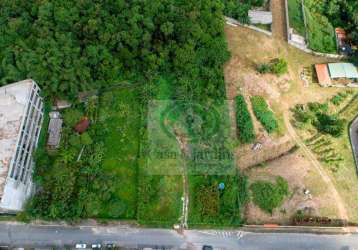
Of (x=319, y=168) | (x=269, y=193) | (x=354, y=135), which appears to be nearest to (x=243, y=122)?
(x=269, y=193)

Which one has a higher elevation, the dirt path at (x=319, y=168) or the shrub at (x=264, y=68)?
the shrub at (x=264, y=68)

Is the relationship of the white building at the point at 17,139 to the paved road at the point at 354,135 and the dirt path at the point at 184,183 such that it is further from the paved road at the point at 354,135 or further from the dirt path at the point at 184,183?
the paved road at the point at 354,135

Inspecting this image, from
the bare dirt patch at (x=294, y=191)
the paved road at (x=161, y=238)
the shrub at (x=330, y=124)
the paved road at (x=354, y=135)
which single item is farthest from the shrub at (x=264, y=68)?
the paved road at (x=161, y=238)

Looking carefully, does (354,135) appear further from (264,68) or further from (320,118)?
(264,68)

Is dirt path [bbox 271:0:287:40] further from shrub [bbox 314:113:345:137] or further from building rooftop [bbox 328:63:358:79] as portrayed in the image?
shrub [bbox 314:113:345:137]

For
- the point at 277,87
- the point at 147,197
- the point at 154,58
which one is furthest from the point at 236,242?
the point at 154,58

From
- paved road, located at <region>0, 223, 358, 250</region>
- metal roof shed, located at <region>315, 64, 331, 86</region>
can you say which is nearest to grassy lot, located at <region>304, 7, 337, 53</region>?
metal roof shed, located at <region>315, 64, 331, 86</region>
